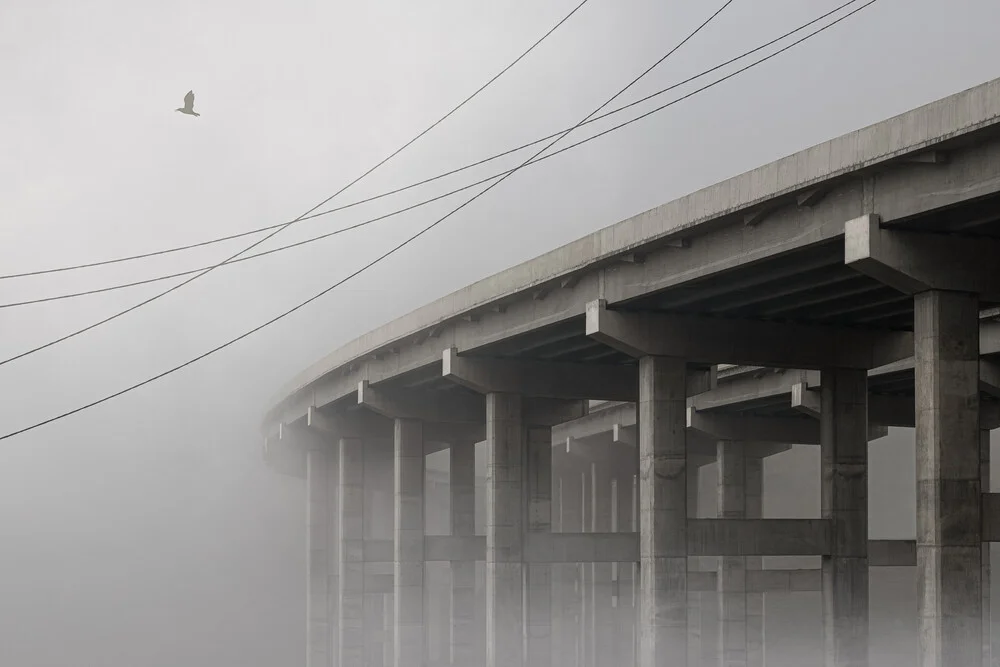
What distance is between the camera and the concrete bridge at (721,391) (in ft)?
71.6

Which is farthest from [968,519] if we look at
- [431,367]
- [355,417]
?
[355,417]

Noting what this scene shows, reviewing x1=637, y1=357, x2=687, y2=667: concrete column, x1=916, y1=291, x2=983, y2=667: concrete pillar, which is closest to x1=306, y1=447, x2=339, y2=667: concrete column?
x1=637, y1=357, x2=687, y2=667: concrete column

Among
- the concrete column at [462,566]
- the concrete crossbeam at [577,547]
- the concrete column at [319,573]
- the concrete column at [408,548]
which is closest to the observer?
the concrete crossbeam at [577,547]

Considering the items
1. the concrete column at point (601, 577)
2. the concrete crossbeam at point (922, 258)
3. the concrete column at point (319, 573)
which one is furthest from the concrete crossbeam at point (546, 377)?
the concrete column at point (601, 577)

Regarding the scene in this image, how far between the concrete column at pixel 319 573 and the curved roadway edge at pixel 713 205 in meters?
21.1

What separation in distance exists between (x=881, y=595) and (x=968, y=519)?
69.6m

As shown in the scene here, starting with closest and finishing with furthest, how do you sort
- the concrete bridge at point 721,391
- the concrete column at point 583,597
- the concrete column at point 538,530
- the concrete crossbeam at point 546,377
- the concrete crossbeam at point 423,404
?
1. the concrete bridge at point 721,391
2. the concrete crossbeam at point 546,377
3. the concrete column at point 538,530
4. the concrete crossbeam at point 423,404
5. the concrete column at point 583,597

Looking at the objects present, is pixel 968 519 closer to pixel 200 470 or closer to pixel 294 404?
pixel 294 404

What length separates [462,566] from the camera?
186ft

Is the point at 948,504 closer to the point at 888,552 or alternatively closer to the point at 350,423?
the point at 888,552

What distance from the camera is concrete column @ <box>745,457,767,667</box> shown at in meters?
53.8

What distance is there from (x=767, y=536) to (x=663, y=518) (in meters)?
3.56

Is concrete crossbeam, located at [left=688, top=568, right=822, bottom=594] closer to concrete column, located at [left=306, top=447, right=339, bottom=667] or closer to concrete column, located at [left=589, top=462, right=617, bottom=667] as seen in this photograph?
concrete column, located at [left=306, top=447, right=339, bottom=667]

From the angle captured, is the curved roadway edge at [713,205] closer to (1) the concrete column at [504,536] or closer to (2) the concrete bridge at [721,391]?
(2) the concrete bridge at [721,391]
